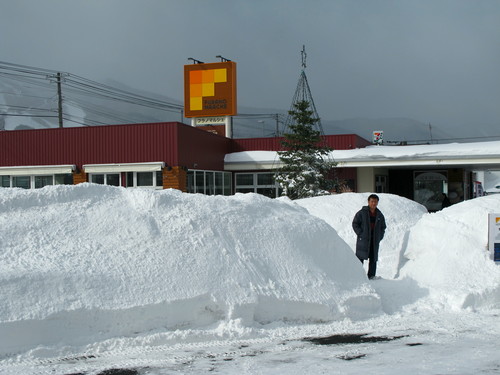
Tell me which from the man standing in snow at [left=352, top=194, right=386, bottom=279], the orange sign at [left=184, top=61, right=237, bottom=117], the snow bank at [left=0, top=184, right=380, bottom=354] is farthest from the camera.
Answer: the orange sign at [left=184, top=61, right=237, bottom=117]

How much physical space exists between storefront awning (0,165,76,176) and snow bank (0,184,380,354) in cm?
1653

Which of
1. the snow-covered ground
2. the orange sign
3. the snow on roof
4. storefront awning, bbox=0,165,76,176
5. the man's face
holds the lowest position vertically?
the snow-covered ground

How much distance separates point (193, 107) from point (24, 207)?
75.3ft

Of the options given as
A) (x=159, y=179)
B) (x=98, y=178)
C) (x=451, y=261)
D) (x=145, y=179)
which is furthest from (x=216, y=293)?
(x=98, y=178)

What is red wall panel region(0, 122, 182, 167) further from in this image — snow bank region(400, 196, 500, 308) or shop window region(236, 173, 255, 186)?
snow bank region(400, 196, 500, 308)

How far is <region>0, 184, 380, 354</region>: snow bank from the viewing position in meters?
5.46

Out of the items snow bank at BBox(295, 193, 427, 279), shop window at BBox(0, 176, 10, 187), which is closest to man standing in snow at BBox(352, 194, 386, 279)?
snow bank at BBox(295, 193, 427, 279)

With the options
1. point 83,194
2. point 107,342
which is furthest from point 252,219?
point 107,342

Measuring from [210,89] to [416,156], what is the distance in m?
11.6

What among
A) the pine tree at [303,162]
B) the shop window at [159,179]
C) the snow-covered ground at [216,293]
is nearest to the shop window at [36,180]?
the shop window at [159,179]

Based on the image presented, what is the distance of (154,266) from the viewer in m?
6.23

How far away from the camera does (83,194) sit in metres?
7.13

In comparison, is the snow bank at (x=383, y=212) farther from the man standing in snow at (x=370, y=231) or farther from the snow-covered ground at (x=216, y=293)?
the snow-covered ground at (x=216, y=293)

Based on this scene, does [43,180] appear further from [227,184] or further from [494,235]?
[494,235]
